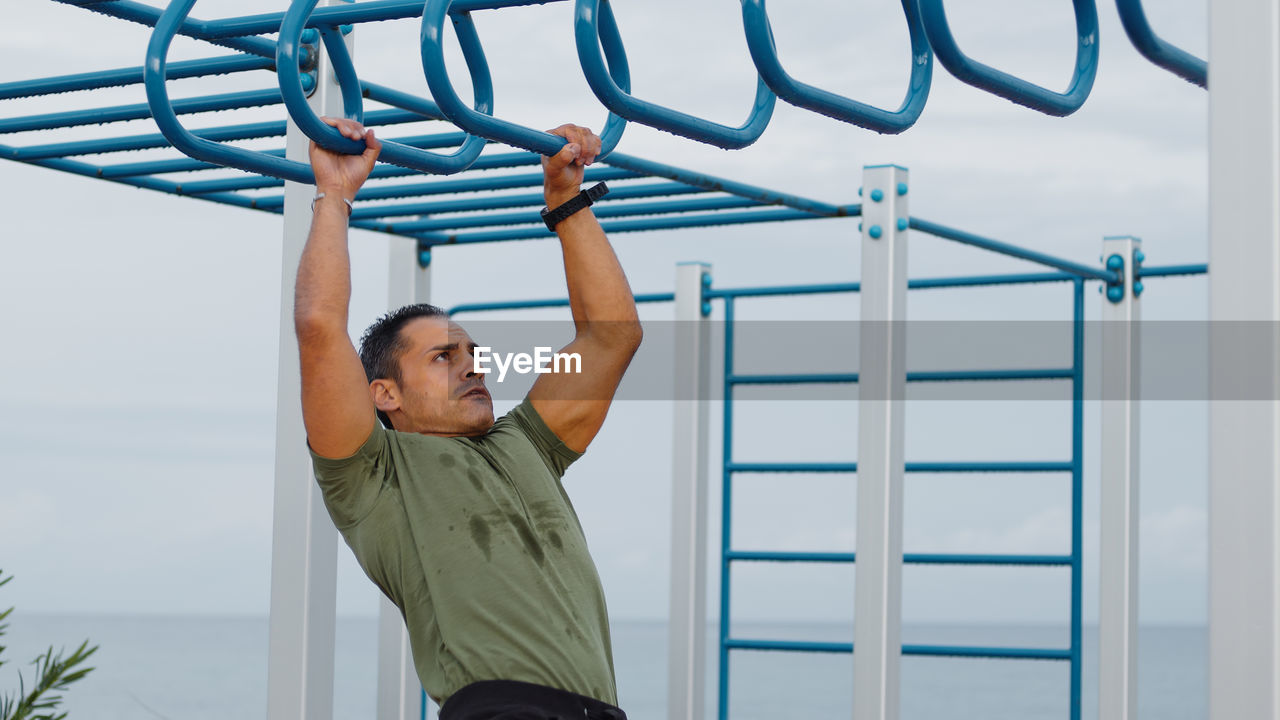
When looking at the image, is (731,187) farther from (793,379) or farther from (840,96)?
(840,96)

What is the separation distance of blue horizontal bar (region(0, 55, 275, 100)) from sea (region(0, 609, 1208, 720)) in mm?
9338

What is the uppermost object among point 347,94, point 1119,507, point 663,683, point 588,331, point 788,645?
point 347,94

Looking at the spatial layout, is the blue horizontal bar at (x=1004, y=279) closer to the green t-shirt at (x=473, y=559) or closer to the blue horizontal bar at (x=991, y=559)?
the blue horizontal bar at (x=991, y=559)

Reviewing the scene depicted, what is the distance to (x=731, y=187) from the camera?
4.53 meters

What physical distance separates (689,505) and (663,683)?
13.6 meters

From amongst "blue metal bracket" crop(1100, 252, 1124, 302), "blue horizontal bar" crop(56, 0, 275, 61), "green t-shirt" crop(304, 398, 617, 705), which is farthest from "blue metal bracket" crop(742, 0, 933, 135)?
"blue metal bracket" crop(1100, 252, 1124, 302)

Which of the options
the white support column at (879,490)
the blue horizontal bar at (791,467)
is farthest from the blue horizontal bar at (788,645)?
the white support column at (879,490)

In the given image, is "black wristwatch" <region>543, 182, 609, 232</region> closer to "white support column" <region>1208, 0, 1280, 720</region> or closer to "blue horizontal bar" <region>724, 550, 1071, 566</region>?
"white support column" <region>1208, 0, 1280, 720</region>

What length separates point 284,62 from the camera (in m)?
2.49

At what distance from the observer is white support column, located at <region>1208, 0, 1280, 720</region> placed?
5.88 feet

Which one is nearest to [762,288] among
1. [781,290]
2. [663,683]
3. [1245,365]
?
[781,290]

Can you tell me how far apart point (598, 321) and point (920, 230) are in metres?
2.35

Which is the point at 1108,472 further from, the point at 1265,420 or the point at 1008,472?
the point at 1265,420

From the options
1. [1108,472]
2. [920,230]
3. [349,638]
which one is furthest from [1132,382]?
[349,638]
